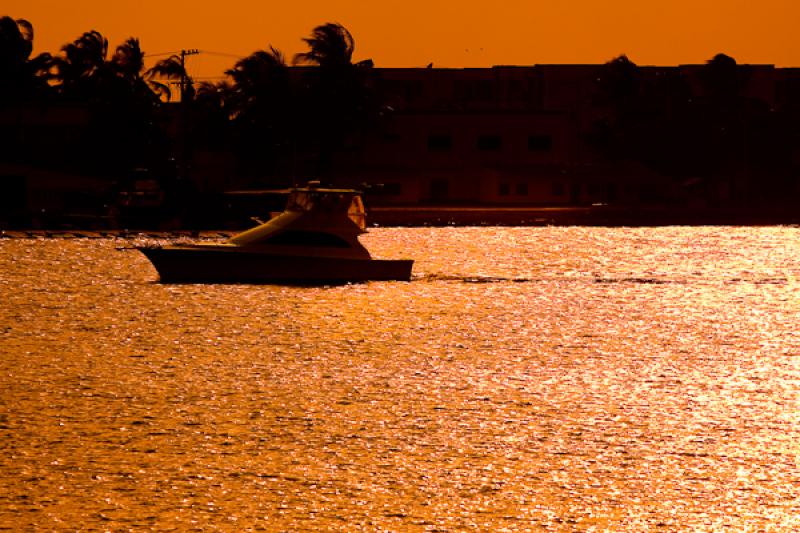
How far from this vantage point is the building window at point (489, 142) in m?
133

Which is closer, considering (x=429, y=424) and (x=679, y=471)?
(x=679, y=471)

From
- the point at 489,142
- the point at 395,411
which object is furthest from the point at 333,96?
the point at 395,411

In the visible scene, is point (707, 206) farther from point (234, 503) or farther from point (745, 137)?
point (234, 503)

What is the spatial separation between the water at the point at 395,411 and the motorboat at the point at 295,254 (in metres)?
0.97

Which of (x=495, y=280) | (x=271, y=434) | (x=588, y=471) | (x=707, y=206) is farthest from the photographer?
(x=707, y=206)

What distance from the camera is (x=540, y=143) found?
133000 millimetres

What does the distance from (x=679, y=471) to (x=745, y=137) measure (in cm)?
12043

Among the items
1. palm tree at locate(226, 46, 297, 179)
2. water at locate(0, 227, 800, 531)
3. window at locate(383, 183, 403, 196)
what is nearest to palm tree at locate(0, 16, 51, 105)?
palm tree at locate(226, 46, 297, 179)

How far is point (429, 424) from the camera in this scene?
22.6 m

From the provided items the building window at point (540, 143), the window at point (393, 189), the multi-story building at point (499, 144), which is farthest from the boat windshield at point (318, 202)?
the building window at point (540, 143)

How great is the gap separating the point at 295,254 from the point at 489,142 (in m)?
82.1

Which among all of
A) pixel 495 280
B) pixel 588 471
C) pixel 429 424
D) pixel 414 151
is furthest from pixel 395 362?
pixel 414 151

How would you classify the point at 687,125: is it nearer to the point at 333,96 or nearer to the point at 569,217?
the point at 569,217

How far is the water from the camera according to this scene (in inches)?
655
